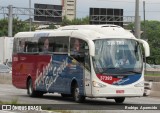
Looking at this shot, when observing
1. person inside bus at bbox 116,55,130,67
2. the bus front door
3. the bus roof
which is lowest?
the bus front door

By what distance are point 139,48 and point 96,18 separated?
196ft

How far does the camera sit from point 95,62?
872 inches

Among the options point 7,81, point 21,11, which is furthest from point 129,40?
point 21,11

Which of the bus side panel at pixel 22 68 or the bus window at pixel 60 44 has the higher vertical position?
the bus window at pixel 60 44

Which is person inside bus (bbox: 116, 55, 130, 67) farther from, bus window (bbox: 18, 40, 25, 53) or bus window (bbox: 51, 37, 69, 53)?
bus window (bbox: 18, 40, 25, 53)

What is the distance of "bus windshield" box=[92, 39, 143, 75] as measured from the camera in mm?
22125

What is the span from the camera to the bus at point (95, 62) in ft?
72.3

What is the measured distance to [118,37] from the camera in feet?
74.6

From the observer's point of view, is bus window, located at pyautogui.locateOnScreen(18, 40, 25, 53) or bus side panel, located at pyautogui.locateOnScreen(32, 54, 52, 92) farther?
bus window, located at pyautogui.locateOnScreen(18, 40, 25, 53)

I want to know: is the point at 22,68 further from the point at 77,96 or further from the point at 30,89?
the point at 77,96

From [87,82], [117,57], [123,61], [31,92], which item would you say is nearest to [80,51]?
[87,82]

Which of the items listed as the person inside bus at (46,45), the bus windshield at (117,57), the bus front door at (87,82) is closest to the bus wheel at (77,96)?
the bus front door at (87,82)

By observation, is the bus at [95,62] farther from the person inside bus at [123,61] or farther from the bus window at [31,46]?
the bus window at [31,46]

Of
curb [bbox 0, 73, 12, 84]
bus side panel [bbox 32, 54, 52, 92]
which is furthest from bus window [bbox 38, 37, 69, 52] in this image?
curb [bbox 0, 73, 12, 84]
